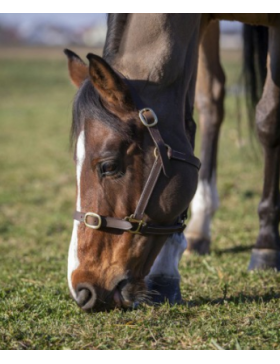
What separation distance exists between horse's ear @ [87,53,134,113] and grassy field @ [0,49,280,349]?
3.30 ft

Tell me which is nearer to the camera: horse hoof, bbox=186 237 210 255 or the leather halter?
the leather halter

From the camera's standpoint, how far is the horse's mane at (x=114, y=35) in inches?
127

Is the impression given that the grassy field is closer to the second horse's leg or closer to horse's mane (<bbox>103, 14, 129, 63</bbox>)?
the second horse's leg

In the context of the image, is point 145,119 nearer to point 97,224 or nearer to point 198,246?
point 97,224

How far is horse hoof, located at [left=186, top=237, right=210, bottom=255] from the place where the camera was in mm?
4914

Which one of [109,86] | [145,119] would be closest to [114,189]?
[145,119]

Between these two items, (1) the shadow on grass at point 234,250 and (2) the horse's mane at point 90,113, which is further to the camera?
(1) the shadow on grass at point 234,250

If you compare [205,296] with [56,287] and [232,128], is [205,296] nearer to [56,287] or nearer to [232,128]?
[56,287]

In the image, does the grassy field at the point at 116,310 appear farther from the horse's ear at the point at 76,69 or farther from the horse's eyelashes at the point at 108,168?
the horse's ear at the point at 76,69

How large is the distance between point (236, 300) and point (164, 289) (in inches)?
15.7

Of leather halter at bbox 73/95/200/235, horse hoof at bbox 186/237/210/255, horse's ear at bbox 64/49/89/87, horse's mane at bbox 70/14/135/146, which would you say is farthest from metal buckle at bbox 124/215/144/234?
horse hoof at bbox 186/237/210/255

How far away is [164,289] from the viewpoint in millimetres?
3342

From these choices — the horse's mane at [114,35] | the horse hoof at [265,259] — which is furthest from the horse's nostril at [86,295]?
the horse hoof at [265,259]
